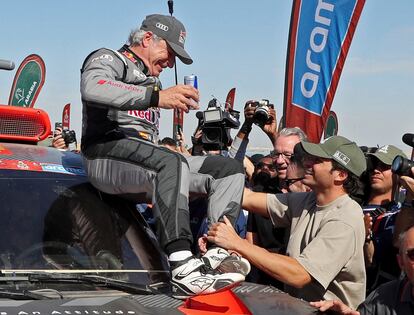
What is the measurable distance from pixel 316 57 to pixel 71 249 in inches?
180

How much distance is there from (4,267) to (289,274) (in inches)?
54.6

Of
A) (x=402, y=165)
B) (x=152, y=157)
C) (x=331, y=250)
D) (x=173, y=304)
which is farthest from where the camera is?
(x=402, y=165)

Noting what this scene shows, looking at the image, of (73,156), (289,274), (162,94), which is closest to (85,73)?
(162,94)

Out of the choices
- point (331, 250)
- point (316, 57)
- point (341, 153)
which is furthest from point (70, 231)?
point (316, 57)

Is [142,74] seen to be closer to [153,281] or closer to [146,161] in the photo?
[146,161]

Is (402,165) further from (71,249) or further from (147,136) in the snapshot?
(71,249)

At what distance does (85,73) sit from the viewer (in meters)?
3.91

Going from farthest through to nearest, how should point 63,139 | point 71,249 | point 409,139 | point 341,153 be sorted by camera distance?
point 63,139, point 409,139, point 341,153, point 71,249

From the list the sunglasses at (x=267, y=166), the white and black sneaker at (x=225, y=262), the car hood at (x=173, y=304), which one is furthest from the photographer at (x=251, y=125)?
the car hood at (x=173, y=304)

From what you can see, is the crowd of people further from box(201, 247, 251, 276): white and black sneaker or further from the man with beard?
the man with beard

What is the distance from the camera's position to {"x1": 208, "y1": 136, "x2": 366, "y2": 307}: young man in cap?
3.96 m

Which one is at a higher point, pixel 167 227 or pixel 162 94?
pixel 162 94

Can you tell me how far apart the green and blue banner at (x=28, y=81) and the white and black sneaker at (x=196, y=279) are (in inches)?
337

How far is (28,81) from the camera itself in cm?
1239
